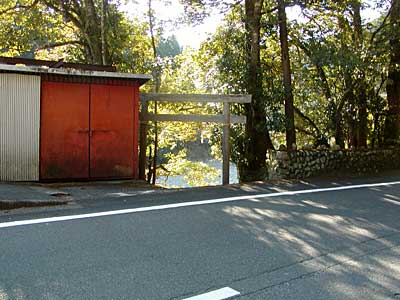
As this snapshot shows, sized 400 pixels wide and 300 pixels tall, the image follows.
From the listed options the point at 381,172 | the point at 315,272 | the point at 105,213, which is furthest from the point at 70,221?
the point at 381,172

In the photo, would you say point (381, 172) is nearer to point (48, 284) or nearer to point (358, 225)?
point (358, 225)

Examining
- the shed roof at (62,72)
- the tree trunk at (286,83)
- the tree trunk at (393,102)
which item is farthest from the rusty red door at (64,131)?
the tree trunk at (393,102)

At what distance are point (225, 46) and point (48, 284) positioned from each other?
11.8m

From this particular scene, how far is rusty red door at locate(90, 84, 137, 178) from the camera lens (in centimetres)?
1041

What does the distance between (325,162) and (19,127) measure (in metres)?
8.39

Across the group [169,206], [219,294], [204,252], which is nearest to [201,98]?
[169,206]

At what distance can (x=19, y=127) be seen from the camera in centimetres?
969

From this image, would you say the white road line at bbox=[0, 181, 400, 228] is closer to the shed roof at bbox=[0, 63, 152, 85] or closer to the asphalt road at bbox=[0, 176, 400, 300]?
the asphalt road at bbox=[0, 176, 400, 300]

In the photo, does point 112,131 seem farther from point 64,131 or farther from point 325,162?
point 325,162

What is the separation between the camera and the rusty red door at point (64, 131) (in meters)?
9.91

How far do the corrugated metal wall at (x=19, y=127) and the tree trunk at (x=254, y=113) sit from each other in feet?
20.7

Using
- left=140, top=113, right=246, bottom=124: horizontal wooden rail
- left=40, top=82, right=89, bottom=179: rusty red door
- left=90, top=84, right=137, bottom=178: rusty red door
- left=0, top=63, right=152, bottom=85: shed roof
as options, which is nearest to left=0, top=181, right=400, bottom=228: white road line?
left=140, top=113, right=246, bottom=124: horizontal wooden rail

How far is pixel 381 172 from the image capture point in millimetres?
14203

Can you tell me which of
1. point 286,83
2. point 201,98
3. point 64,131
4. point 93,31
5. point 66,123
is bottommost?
point 64,131
